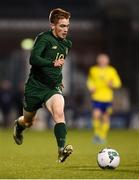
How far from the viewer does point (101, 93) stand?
1841cm

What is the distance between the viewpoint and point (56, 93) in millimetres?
10578

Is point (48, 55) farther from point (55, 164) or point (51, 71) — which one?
Answer: point (55, 164)

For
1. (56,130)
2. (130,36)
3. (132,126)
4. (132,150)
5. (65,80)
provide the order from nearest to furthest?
(56,130)
(132,150)
(132,126)
(65,80)
(130,36)

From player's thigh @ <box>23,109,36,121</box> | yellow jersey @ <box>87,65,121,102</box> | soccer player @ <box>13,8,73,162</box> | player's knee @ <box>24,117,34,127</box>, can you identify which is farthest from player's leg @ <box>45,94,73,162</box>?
yellow jersey @ <box>87,65,121,102</box>

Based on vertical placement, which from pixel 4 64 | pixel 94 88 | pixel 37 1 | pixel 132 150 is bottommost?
pixel 132 150

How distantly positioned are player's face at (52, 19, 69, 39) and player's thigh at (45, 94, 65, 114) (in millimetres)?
833

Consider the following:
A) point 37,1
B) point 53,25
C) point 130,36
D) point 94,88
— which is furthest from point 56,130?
point 37,1

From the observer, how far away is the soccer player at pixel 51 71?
10.3 meters

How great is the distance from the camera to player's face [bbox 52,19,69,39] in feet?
34.4

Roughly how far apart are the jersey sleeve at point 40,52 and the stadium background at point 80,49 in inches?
589

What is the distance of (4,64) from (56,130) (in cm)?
1869

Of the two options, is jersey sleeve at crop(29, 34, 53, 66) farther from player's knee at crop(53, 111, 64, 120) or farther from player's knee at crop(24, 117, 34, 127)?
player's knee at crop(24, 117, 34, 127)

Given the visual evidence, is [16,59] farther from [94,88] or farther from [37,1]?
[94,88]

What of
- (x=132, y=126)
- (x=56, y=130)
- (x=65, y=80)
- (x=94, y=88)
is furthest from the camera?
(x=65, y=80)
